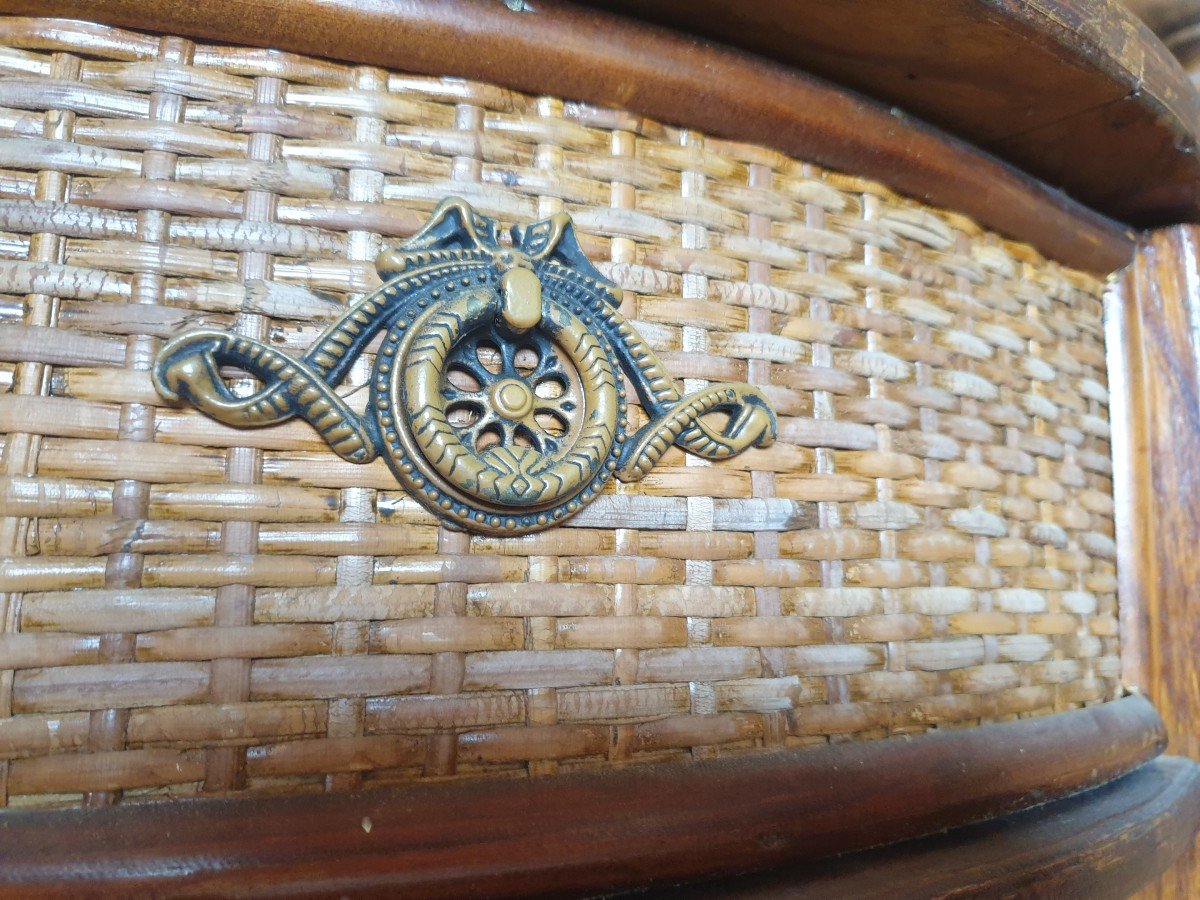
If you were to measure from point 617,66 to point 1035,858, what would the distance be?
1.98ft

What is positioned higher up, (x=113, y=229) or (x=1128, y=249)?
(x=1128, y=249)

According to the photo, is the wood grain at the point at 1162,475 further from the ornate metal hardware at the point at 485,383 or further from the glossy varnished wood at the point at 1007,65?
the ornate metal hardware at the point at 485,383

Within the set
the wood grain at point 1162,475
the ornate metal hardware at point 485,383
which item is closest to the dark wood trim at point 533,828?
the ornate metal hardware at point 485,383

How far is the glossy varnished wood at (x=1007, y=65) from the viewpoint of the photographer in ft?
1.62

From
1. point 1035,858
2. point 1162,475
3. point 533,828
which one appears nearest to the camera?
point 533,828

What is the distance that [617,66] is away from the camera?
51 cm

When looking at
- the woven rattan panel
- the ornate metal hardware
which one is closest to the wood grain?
the woven rattan panel

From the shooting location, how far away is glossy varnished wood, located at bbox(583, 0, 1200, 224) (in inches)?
19.5

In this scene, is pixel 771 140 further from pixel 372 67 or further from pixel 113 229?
pixel 113 229

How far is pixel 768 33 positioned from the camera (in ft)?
1.72

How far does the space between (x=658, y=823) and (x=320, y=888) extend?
19cm

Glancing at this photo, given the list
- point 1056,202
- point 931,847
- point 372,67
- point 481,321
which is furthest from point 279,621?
point 1056,202

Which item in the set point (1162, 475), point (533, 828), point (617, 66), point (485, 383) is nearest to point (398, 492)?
point (485, 383)

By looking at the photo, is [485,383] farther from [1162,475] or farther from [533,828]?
[1162,475]
